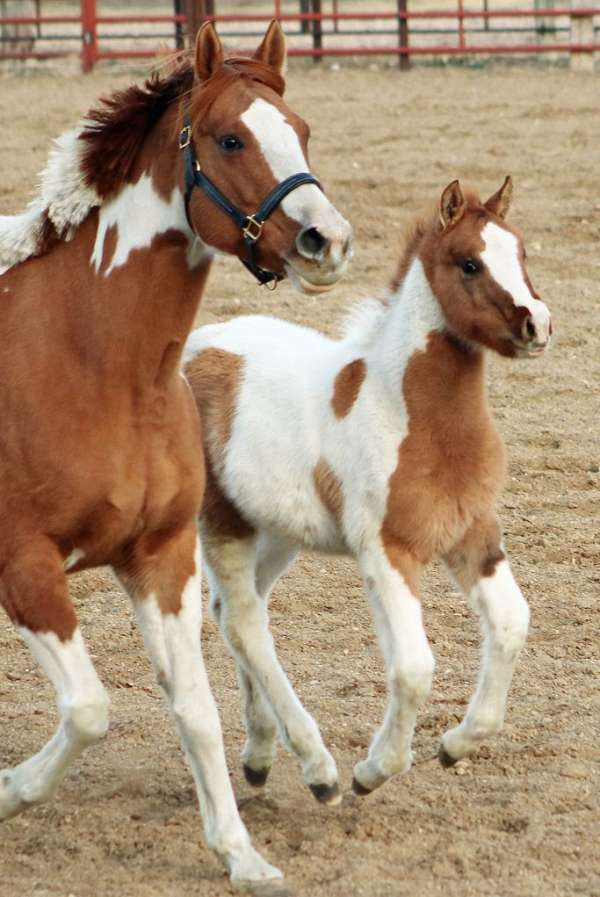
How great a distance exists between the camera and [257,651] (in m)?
4.33

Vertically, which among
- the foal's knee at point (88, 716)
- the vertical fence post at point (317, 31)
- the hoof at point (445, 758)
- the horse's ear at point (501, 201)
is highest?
the horse's ear at point (501, 201)

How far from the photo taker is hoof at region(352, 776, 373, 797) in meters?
4.06

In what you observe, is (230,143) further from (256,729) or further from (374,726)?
(374,726)

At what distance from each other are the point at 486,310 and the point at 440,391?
25cm

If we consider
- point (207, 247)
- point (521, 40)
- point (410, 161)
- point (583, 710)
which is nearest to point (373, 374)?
point (207, 247)


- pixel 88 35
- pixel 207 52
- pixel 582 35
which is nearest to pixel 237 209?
pixel 207 52

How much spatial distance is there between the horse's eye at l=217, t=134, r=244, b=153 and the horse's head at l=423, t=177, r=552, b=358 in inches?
31.7

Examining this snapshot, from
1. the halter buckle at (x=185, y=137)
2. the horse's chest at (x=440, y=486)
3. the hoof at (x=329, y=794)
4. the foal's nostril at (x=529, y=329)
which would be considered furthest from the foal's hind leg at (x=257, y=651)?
the halter buckle at (x=185, y=137)

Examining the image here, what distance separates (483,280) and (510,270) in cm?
8

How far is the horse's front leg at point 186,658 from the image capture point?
3783 millimetres

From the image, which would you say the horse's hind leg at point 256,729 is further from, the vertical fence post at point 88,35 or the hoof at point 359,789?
the vertical fence post at point 88,35

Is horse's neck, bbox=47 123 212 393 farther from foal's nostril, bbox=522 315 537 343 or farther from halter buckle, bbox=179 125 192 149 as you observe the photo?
foal's nostril, bbox=522 315 537 343

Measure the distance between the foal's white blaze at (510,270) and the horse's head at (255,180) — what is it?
70cm

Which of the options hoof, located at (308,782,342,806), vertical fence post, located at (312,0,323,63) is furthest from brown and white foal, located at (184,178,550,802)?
vertical fence post, located at (312,0,323,63)
